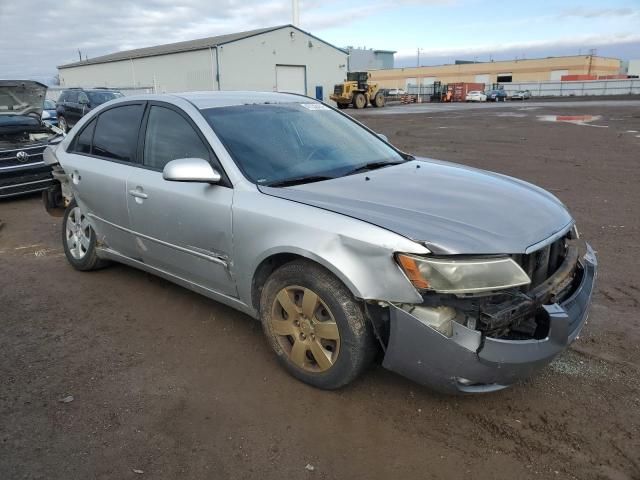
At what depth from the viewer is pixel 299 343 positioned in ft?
10.0

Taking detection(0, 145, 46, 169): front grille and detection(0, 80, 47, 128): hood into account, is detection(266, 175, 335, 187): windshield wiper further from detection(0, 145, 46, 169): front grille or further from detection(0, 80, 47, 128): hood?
detection(0, 80, 47, 128): hood

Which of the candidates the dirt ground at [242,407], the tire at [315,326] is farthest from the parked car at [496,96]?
the tire at [315,326]

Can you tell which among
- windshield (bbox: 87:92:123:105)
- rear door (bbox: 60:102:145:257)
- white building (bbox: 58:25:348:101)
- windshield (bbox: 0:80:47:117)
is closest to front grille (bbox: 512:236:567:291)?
rear door (bbox: 60:102:145:257)

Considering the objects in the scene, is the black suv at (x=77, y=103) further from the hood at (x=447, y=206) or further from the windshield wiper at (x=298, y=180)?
the hood at (x=447, y=206)

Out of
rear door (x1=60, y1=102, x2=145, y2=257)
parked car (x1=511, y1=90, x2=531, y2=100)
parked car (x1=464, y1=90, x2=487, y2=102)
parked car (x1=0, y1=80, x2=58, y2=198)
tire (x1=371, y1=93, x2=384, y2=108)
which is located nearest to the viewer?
rear door (x1=60, y1=102, x2=145, y2=257)

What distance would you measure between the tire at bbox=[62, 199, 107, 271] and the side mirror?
A: 195 centimetres

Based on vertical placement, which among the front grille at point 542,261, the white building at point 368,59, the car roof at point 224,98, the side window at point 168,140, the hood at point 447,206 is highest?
the white building at point 368,59

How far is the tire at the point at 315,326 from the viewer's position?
275 cm

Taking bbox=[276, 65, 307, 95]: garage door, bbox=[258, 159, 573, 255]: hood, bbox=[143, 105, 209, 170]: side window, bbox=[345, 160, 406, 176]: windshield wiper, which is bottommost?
bbox=[258, 159, 573, 255]: hood

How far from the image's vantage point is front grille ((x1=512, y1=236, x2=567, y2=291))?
2670 mm

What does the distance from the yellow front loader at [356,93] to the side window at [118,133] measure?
3895cm

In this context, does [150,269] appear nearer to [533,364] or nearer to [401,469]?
[401,469]

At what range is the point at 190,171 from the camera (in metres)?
3.17

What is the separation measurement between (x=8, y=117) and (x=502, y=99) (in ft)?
191
